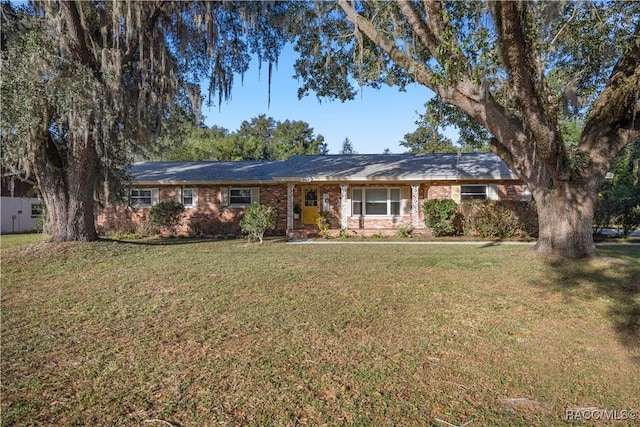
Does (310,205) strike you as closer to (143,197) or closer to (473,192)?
(473,192)

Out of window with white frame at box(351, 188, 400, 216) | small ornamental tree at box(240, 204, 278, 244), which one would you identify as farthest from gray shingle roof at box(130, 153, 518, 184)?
small ornamental tree at box(240, 204, 278, 244)

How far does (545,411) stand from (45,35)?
35.6 ft

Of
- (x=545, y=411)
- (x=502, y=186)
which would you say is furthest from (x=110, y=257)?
(x=502, y=186)

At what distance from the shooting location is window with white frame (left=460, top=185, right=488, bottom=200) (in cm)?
1558

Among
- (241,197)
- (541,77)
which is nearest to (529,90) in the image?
(541,77)

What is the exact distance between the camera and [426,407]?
325 centimetres

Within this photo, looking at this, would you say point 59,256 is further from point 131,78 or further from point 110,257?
point 131,78

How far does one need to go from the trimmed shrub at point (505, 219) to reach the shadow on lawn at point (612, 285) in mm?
5500

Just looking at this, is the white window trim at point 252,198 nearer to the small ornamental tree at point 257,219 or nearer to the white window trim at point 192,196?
the white window trim at point 192,196

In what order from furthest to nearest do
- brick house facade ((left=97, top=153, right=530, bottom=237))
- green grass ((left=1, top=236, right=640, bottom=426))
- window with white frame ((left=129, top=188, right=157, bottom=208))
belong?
window with white frame ((left=129, top=188, right=157, bottom=208)), brick house facade ((left=97, top=153, right=530, bottom=237)), green grass ((left=1, top=236, right=640, bottom=426))

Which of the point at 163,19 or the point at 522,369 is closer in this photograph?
the point at 522,369

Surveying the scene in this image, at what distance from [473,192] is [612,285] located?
9.57 m

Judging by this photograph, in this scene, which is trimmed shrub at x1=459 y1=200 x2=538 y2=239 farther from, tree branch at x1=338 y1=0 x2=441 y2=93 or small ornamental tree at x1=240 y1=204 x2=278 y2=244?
tree branch at x1=338 y1=0 x2=441 y2=93

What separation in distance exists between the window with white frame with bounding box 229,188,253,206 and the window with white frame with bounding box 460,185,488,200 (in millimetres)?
8909
